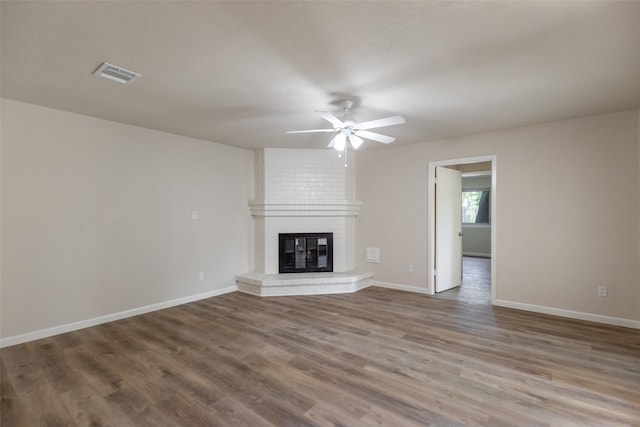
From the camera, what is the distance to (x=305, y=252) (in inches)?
208

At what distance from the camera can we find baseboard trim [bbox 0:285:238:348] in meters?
3.02

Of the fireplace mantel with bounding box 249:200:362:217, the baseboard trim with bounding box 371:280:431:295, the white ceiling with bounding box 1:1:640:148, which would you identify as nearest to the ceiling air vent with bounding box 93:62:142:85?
the white ceiling with bounding box 1:1:640:148

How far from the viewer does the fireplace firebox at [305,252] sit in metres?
5.19

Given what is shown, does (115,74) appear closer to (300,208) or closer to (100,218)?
(100,218)

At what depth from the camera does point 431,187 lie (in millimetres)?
4797

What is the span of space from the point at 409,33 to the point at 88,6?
184cm

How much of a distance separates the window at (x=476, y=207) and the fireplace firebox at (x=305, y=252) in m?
5.95

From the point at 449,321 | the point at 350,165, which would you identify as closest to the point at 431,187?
the point at 350,165

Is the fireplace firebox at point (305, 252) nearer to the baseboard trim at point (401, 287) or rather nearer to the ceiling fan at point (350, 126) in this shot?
the baseboard trim at point (401, 287)

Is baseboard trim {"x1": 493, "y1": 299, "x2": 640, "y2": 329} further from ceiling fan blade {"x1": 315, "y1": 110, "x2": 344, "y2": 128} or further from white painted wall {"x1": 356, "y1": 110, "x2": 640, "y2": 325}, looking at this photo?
ceiling fan blade {"x1": 315, "y1": 110, "x2": 344, "y2": 128}

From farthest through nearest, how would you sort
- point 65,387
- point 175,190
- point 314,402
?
point 175,190, point 65,387, point 314,402

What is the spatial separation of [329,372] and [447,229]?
11.6ft

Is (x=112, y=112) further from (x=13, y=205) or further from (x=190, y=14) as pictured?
(x=190, y=14)

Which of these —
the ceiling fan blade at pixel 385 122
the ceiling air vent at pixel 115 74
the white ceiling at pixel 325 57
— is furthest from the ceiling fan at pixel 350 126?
the ceiling air vent at pixel 115 74
